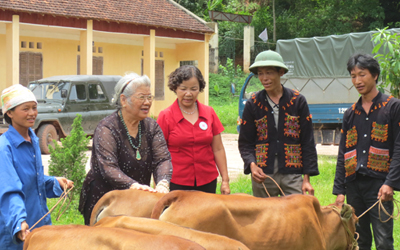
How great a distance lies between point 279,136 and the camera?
4074mm

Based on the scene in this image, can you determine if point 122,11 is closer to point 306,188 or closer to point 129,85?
point 306,188

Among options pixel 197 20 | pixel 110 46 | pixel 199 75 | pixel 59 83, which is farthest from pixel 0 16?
pixel 199 75

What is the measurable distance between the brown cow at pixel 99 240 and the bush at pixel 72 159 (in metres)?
4.53

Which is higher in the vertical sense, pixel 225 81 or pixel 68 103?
pixel 225 81

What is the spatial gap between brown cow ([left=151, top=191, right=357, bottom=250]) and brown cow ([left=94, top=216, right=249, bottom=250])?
311 millimetres

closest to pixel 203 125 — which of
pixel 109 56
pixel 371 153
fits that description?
pixel 371 153

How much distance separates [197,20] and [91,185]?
18.9 meters

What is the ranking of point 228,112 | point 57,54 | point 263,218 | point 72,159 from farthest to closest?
point 228,112
point 57,54
point 72,159
point 263,218

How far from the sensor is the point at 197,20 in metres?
21.7

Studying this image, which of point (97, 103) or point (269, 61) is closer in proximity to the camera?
point (269, 61)

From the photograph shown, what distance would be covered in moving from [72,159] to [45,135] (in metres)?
6.49

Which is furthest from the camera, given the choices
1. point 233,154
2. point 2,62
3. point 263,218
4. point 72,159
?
point 2,62

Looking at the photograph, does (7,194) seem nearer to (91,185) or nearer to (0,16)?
(91,185)

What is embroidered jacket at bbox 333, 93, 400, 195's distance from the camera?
379 centimetres
